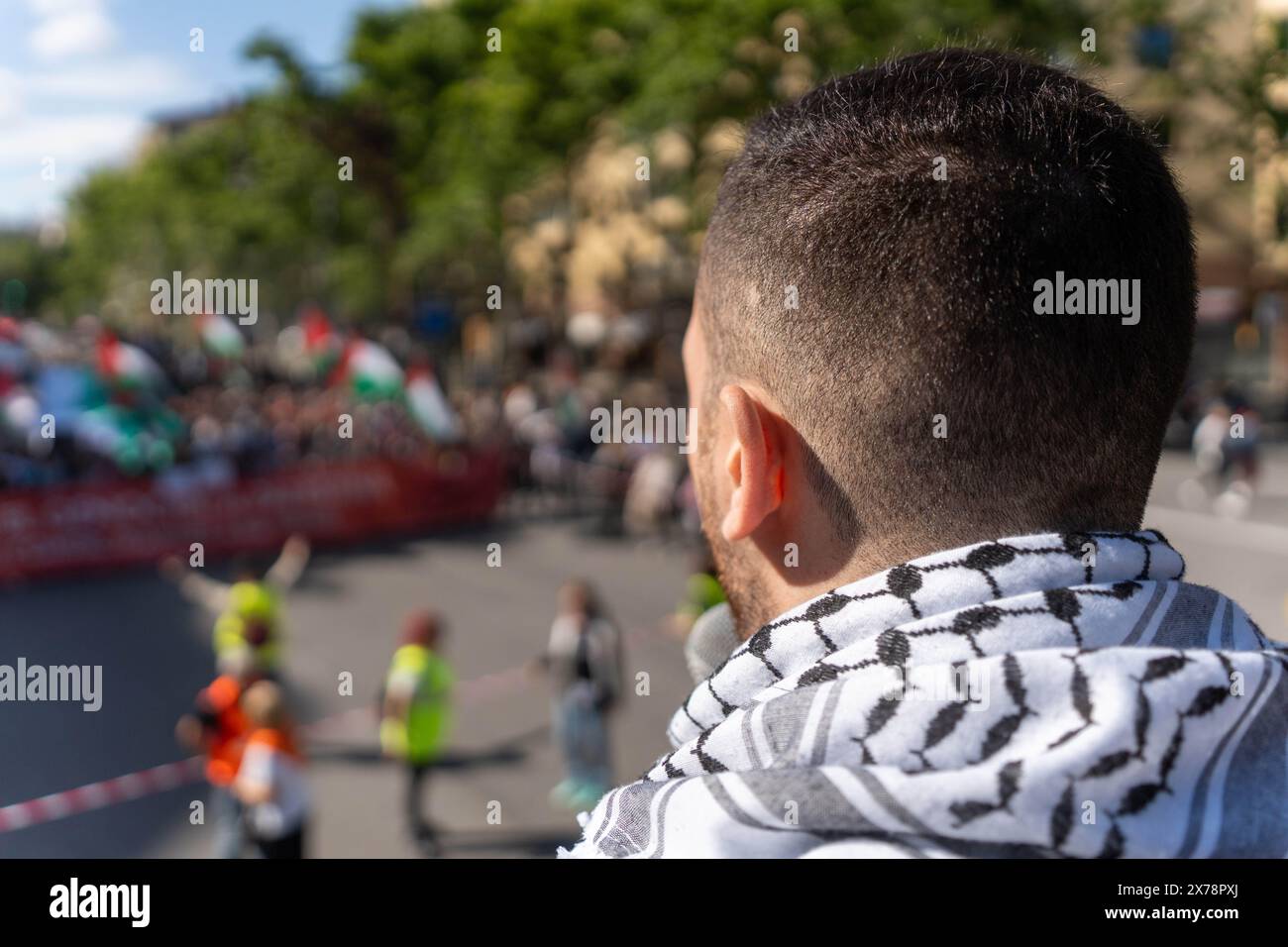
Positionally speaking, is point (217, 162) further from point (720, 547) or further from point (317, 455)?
point (720, 547)

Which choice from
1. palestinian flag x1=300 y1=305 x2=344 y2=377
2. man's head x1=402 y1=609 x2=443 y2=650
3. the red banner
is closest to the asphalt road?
the red banner

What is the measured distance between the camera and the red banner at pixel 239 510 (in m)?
17.1

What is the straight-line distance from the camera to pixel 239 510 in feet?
62.3

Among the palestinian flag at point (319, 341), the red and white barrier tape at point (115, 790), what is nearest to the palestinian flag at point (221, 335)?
the palestinian flag at point (319, 341)

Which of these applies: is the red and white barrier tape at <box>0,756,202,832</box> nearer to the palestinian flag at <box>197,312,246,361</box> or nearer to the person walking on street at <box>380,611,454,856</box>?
the person walking on street at <box>380,611,454,856</box>

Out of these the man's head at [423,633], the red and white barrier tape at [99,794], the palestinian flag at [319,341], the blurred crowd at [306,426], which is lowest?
the red and white barrier tape at [99,794]

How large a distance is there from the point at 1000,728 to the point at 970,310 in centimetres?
42

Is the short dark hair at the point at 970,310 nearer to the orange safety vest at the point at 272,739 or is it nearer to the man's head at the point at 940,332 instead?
the man's head at the point at 940,332

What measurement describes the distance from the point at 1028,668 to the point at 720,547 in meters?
0.46

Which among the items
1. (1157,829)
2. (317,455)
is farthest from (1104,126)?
(317,455)

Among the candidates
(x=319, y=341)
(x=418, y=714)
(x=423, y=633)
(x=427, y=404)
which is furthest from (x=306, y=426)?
(x=418, y=714)

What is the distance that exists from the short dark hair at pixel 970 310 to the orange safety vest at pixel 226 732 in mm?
6568

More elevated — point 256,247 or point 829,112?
point 256,247
